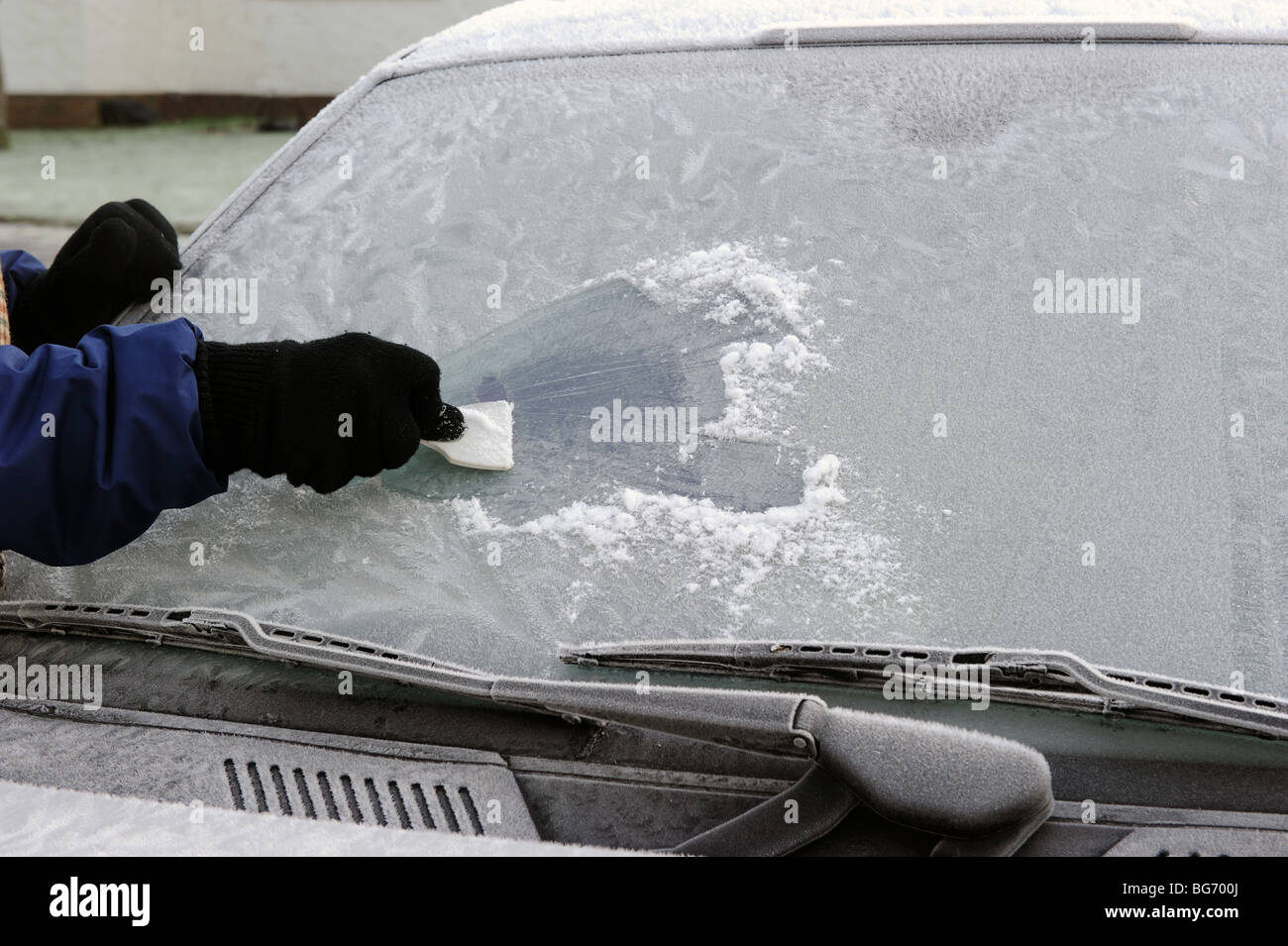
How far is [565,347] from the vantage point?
157 centimetres

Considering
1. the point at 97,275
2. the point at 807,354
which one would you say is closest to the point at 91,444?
the point at 97,275

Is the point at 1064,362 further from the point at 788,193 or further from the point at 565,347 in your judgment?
the point at 565,347

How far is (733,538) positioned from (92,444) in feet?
Result: 2.31

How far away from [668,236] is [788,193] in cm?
17

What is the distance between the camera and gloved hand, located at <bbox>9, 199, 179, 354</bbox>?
1.90 m

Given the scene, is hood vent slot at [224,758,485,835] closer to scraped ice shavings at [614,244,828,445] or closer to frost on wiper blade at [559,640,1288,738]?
frost on wiper blade at [559,640,1288,738]

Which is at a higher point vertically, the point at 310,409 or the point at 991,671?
the point at 310,409

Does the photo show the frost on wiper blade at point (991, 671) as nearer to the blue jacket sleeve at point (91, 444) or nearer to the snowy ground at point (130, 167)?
A: the blue jacket sleeve at point (91, 444)

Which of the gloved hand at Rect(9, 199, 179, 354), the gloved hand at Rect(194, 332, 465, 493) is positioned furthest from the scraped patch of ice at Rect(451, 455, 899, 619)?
the gloved hand at Rect(9, 199, 179, 354)

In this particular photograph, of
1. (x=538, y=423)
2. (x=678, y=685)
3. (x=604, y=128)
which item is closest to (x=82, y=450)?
(x=538, y=423)

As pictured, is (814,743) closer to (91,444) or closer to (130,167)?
(91,444)

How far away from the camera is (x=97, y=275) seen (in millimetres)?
1900

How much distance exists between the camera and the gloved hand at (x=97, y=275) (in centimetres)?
190

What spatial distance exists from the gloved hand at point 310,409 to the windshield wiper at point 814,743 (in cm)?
22
